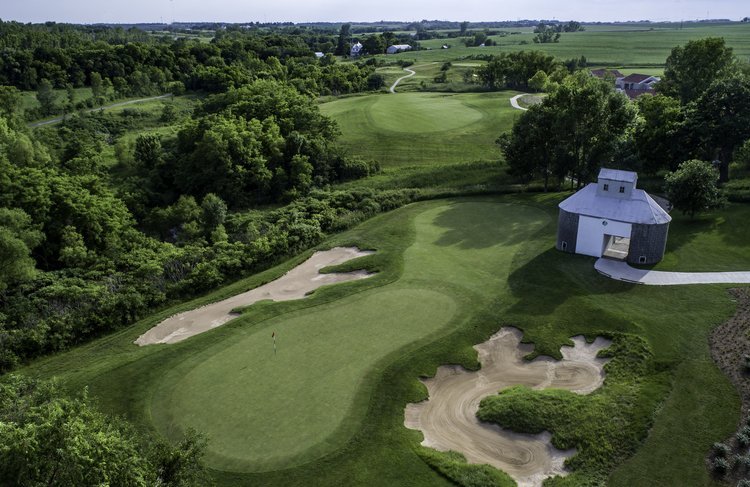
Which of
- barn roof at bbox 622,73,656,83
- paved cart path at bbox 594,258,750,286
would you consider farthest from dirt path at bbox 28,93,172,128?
barn roof at bbox 622,73,656,83

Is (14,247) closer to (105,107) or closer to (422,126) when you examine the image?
(422,126)

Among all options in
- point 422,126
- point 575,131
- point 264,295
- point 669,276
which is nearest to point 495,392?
point 264,295

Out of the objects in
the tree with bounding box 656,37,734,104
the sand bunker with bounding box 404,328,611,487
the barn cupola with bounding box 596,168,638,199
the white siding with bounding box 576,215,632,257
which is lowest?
A: the sand bunker with bounding box 404,328,611,487

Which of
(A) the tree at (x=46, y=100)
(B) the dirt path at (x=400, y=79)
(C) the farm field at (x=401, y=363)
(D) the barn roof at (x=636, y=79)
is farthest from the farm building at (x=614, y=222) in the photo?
(A) the tree at (x=46, y=100)

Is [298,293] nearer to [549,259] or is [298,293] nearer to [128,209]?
[549,259]

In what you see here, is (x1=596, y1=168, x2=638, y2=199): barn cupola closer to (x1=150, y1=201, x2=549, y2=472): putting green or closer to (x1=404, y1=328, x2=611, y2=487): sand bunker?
(x1=150, y1=201, x2=549, y2=472): putting green

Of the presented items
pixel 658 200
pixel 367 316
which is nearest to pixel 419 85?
pixel 658 200
